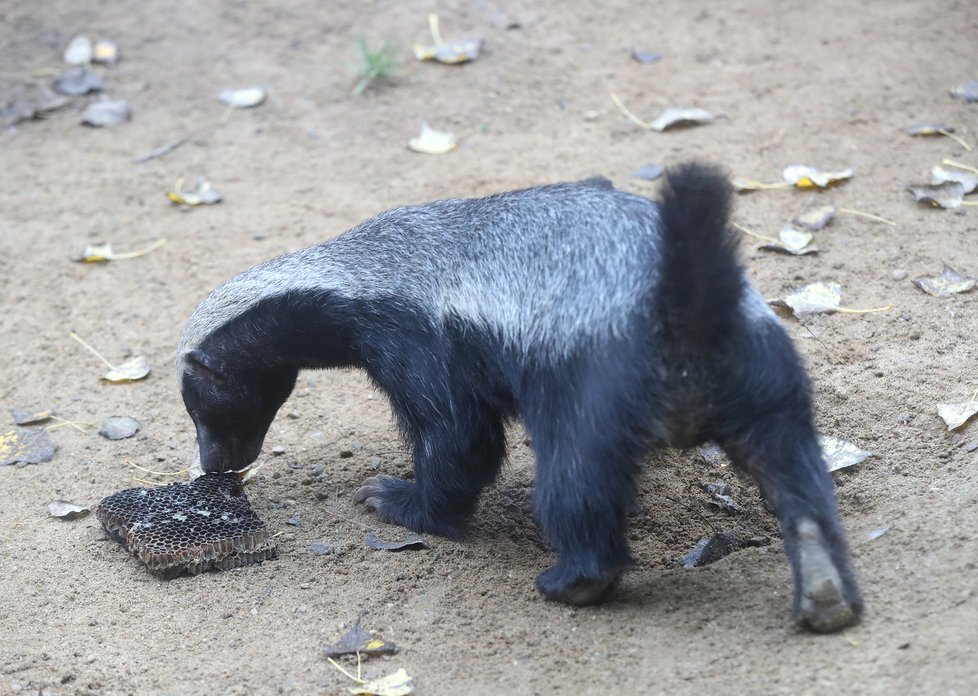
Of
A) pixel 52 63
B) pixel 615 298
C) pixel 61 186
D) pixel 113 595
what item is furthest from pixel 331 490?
pixel 52 63

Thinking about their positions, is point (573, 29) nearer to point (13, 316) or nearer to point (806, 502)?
point (13, 316)

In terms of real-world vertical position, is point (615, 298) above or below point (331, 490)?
above

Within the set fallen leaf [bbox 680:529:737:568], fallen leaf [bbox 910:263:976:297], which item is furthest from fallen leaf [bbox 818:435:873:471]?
fallen leaf [bbox 910:263:976:297]

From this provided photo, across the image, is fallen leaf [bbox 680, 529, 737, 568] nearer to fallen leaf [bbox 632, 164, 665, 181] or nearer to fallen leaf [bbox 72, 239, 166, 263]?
fallen leaf [bbox 632, 164, 665, 181]

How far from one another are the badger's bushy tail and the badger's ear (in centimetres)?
229

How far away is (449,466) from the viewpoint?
4.75 metres

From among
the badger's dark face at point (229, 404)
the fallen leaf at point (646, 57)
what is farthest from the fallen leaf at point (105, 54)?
A: the badger's dark face at point (229, 404)

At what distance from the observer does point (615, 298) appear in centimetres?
393

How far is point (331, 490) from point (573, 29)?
17.9 feet

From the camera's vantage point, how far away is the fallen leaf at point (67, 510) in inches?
200

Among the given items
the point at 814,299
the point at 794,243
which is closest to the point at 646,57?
the point at 794,243

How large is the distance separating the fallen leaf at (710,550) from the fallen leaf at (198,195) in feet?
15.2

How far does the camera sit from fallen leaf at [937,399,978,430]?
185 inches

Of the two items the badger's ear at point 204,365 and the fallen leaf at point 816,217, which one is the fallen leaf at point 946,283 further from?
the badger's ear at point 204,365
